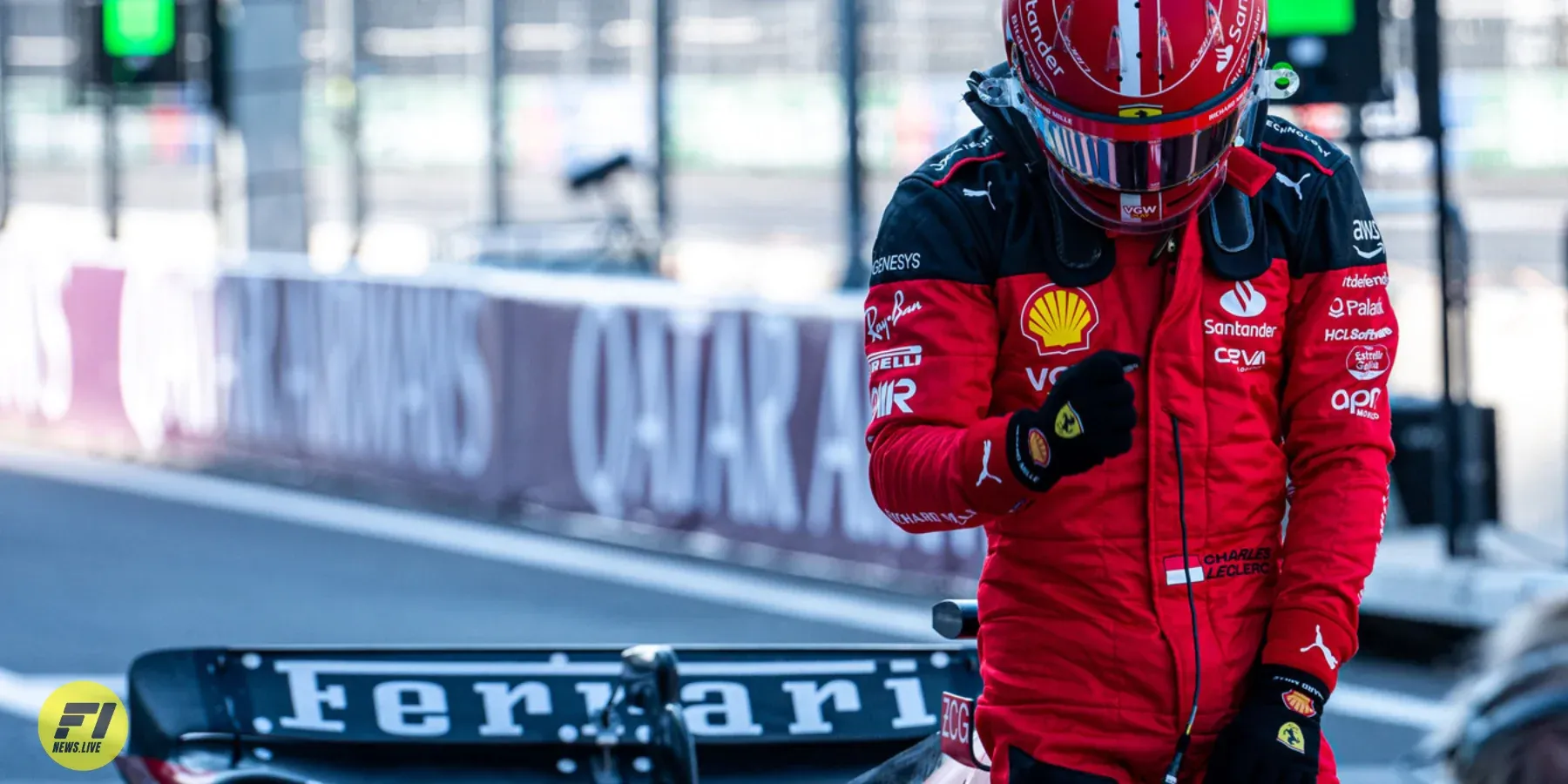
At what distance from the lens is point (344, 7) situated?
73.3 feet

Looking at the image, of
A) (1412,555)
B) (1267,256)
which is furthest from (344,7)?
(1267,256)

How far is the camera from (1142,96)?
8.96 ft

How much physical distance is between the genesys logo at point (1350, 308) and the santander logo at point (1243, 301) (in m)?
0.09

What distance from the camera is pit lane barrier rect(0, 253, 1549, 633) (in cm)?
1076

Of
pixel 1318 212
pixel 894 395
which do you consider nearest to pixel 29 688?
pixel 894 395

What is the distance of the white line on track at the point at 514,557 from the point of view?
841cm

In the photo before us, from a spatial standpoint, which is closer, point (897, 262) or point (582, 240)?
point (897, 262)

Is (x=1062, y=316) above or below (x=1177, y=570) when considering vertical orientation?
above

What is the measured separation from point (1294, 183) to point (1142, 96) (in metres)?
0.28

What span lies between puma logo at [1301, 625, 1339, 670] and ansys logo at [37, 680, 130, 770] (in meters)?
1.77

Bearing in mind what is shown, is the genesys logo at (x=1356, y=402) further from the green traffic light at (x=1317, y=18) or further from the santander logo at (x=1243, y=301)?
the green traffic light at (x=1317, y=18)

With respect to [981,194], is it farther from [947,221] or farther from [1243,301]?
[1243,301]

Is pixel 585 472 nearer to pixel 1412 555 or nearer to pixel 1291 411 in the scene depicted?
pixel 1412 555

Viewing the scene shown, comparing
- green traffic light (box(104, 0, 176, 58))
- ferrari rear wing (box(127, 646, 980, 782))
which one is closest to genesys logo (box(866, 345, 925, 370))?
ferrari rear wing (box(127, 646, 980, 782))
